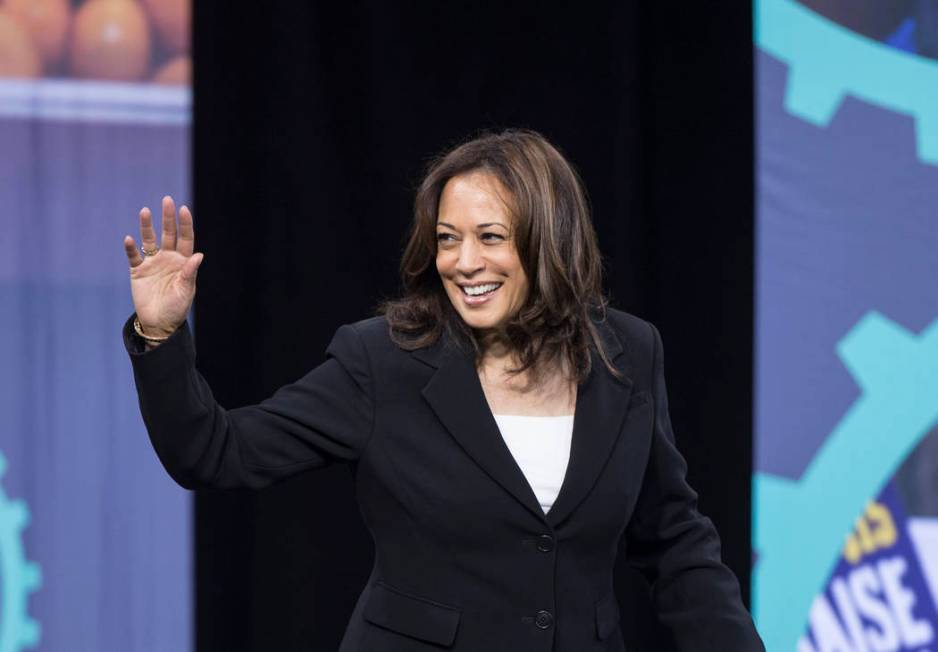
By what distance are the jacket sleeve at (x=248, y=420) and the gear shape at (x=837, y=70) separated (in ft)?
6.07

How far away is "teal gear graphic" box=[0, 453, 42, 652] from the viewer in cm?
268

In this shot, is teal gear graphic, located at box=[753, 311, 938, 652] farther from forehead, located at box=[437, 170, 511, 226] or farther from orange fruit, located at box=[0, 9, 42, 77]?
orange fruit, located at box=[0, 9, 42, 77]

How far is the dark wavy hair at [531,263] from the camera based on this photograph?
1766 millimetres

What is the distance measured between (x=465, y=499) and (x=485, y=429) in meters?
0.10

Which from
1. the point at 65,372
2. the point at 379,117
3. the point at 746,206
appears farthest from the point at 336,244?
the point at 746,206

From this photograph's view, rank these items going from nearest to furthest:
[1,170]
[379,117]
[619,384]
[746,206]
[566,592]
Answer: [566,592]
[619,384]
[1,170]
[379,117]
[746,206]

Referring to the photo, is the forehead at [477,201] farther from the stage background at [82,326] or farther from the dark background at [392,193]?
the stage background at [82,326]

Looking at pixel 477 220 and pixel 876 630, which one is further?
pixel 876 630

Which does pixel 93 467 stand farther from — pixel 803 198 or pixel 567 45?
pixel 803 198

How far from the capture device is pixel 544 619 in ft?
5.44

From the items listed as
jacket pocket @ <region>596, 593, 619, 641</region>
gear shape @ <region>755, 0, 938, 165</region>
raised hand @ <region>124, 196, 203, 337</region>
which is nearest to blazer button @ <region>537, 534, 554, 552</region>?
jacket pocket @ <region>596, 593, 619, 641</region>

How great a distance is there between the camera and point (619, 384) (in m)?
1.81

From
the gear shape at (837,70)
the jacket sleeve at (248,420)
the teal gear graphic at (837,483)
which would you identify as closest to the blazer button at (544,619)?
the jacket sleeve at (248,420)

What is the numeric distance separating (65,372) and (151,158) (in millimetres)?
525
